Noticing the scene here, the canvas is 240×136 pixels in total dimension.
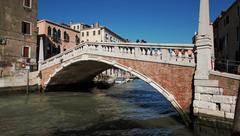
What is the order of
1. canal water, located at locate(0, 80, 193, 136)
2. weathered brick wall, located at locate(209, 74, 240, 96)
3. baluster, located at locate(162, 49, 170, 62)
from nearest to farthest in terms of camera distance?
weathered brick wall, located at locate(209, 74, 240, 96) < canal water, located at locate(0, 80, 193, 136) < baluster, located at locate(162, 49, 170, 62)

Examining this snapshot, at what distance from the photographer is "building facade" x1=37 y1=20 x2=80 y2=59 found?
26.4 metres

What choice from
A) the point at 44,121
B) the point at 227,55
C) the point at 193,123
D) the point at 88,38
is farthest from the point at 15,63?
the point at 88,38

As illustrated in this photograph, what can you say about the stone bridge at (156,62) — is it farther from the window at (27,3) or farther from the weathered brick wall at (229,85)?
the window at (27,3)

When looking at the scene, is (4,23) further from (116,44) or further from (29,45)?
(116,44)

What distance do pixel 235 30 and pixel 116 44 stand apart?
919 cm

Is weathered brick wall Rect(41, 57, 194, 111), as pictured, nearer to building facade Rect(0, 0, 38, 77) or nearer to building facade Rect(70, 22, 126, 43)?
building facade Rect(0, 0, 38, 77)

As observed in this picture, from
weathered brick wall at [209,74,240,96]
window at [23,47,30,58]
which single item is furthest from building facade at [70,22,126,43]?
weathered brick wall at [209,74,240,96]

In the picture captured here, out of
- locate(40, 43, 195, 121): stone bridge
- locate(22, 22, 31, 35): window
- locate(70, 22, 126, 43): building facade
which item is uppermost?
locate(70, 22, 126, 43): building facade

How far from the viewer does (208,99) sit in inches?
271

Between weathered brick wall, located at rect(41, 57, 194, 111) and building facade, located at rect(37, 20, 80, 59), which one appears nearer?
weathered brick wall, located at rect(41, 57, 194, 111)

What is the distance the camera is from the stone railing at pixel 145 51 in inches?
320

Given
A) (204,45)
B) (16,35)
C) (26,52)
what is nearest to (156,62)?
(204,45)

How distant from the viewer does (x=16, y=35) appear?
17812 millimetres

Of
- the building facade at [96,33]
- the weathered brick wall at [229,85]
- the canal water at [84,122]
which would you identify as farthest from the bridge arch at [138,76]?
the building facade at [96,33]
